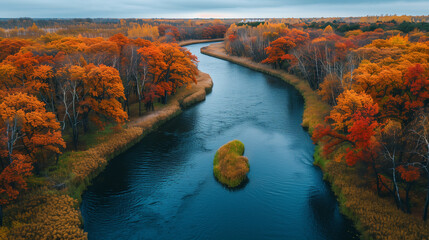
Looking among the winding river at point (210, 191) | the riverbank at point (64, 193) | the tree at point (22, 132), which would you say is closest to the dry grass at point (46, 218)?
the riverbank at point (64, 193)

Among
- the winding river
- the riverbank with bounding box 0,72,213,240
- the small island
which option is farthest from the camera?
the small island

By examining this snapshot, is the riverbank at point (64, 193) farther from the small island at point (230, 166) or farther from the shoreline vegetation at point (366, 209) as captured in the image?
the shoreline vegetation at point (366, 209)

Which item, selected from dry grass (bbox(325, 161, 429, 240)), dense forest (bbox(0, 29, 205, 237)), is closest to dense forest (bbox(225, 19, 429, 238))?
dry grass (bbox(325, 161, 429, 240))

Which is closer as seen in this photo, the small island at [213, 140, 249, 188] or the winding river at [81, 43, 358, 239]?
the winding river at [81, 43, 358, 239]

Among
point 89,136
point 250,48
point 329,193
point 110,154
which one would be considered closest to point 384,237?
point 329,193

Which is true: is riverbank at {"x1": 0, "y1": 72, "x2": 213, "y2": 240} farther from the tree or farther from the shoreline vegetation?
the shoreline vegetation

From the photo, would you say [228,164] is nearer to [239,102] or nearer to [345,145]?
[345,145]

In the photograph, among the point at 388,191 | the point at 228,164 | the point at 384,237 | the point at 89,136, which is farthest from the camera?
the point at 89,136
